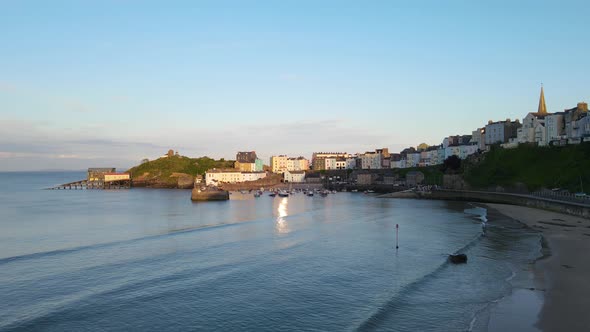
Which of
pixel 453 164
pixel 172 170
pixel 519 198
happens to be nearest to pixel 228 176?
pixel 172 170

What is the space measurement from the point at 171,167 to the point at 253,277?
515ft

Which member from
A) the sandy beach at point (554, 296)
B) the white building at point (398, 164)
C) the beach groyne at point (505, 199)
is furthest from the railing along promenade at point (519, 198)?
the white building at point (398, 164)

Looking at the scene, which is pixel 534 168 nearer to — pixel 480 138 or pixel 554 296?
pixel 480 138

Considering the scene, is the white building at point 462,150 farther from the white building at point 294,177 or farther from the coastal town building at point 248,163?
the coastal town building at point 248,163

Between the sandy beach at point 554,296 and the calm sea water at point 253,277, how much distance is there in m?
1.10

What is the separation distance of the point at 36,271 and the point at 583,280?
1329 inches

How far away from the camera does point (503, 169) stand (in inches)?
3585

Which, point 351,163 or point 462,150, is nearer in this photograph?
point 462,150

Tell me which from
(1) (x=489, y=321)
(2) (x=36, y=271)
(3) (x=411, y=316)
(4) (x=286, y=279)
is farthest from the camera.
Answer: (2) (x=36, y=271)

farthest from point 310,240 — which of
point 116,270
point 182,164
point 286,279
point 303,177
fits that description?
point 182,164

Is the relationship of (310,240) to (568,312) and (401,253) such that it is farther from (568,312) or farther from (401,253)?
(568,312)

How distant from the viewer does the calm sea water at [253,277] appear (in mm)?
18938

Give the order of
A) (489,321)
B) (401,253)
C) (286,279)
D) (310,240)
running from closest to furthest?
(489,321) → (286,279) → (401,253) → (310,240)

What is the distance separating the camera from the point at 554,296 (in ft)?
68.6
